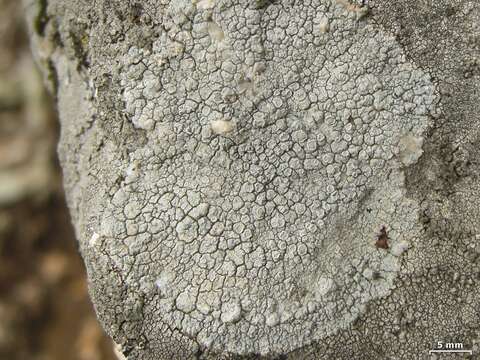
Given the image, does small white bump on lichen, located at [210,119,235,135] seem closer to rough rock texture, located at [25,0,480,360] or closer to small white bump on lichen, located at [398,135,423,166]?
rough rock texture, located at [25,0,480,360]

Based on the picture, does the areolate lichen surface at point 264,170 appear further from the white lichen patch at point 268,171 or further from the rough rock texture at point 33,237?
the rough rock texture at point 33,237

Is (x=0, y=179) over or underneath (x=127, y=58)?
underneath

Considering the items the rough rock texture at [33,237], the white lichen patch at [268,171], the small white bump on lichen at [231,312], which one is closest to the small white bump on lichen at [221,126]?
the white lichen patch at [268,171]

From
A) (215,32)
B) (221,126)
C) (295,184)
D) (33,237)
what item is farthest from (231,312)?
(33,237)

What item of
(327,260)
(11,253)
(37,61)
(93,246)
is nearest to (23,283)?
(11,253)

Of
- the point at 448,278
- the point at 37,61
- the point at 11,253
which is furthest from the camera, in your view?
the point at 11,253

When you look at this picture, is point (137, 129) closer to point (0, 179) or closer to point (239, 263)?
point (239, 263)

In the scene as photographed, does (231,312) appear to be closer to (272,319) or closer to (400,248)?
(272,319)
